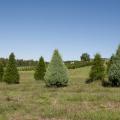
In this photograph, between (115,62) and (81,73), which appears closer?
(115,62)

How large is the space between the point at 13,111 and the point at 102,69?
4604 cm

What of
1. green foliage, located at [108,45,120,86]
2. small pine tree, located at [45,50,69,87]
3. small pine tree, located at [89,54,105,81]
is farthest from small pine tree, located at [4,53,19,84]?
green foliage, located at [108,45,120,86]

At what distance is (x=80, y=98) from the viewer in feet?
75.9

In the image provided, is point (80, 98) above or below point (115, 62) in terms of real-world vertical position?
below

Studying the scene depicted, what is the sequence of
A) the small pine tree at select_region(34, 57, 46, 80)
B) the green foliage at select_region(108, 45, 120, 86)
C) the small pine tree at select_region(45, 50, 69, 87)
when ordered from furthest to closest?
the small pine tree at select_region(34, 57, 46, 80) → the small pine tree at select_region(45, 50, 69, 87) → the green foliage at select_region(108, 45, 120, 86)

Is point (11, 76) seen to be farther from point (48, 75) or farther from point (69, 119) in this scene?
point (69, 119)

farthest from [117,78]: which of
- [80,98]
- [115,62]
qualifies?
[80,98]

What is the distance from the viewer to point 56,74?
42.0m

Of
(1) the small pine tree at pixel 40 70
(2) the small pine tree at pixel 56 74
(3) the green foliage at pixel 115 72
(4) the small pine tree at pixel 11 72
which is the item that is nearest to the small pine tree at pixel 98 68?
(1) the small pine tree at pixel 40 70

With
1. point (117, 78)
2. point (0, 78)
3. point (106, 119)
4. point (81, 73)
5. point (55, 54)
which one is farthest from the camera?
point (81, 73)

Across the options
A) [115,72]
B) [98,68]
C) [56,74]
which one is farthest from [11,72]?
[115,72]

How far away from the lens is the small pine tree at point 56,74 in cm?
4191

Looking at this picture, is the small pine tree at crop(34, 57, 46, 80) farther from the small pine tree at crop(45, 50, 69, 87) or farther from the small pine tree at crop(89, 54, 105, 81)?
the small pine tree at crop(45, 50, 69, 87)

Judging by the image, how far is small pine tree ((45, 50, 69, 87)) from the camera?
41.9 m
